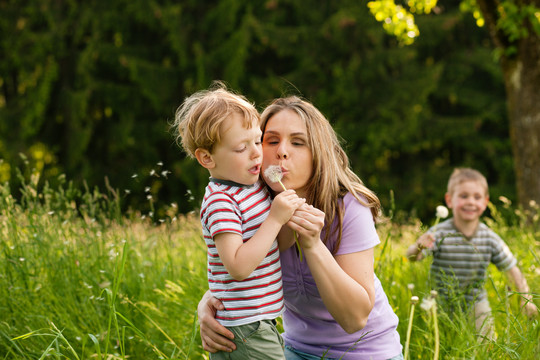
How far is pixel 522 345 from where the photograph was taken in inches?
82.1

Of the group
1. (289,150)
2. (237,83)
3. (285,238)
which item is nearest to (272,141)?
(289,150)

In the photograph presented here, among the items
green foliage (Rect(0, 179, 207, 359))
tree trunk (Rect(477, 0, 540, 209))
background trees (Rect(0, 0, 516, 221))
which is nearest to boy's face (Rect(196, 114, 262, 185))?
green foliage (Rect(0, 179, 207, 359))

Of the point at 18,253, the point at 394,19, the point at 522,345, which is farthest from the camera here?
the point at 394,19

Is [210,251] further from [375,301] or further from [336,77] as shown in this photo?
[336,77]

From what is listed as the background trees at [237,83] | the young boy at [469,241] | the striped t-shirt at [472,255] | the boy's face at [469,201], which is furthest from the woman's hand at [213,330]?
the background trees at [237,83]

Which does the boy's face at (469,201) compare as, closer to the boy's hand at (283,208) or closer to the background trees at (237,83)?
the boy's hand at (283,208)

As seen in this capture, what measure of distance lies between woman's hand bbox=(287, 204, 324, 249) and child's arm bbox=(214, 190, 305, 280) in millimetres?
30

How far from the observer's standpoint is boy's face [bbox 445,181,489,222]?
365 cm

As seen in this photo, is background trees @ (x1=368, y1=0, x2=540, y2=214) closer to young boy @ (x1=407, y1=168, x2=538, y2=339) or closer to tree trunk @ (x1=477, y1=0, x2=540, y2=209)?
tree trunk @ (x1=477, y1=0, x2=540, y2=209)

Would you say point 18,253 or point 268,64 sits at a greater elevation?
point 268,64

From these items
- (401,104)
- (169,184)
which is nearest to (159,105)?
(169,184)

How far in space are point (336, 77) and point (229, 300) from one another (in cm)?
1310

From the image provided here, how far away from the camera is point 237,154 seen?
1938 millimetres

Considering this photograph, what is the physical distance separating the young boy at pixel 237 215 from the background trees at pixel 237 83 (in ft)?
40.2
